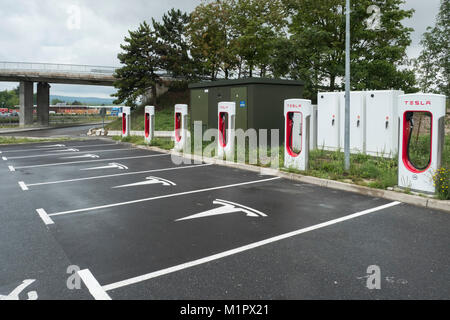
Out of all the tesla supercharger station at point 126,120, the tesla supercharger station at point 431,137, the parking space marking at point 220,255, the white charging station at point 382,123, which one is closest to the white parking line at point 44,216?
the parking space marking at point 220,255

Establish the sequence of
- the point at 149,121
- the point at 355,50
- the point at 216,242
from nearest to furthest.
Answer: the point at 216,242 < the point at 149,121 < the point at 355,50

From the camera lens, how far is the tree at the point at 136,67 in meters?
33.7

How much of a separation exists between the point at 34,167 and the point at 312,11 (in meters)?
24.1

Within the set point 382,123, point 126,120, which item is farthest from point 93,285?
point 126,120

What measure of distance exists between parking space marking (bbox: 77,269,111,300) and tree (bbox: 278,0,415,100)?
24009mm

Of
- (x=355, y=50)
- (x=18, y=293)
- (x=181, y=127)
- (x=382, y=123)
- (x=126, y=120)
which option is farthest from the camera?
(x=355, y=50)

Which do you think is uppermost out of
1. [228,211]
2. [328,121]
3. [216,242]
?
[328,121]

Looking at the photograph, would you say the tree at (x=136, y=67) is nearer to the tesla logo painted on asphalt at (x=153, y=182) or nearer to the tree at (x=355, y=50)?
the tree at (x=355, y=50)

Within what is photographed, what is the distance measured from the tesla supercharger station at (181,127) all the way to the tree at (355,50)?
44.2 feet

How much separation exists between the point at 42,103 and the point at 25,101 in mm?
1987

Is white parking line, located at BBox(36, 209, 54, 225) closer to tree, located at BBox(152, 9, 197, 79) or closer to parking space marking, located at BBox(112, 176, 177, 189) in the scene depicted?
parking space marking, located at BBox(112, 176, 177, 189)

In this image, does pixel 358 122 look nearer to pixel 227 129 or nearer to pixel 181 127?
pixel 227 129

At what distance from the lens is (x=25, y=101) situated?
47.5 metres

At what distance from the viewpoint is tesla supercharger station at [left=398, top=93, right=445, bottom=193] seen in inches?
284
